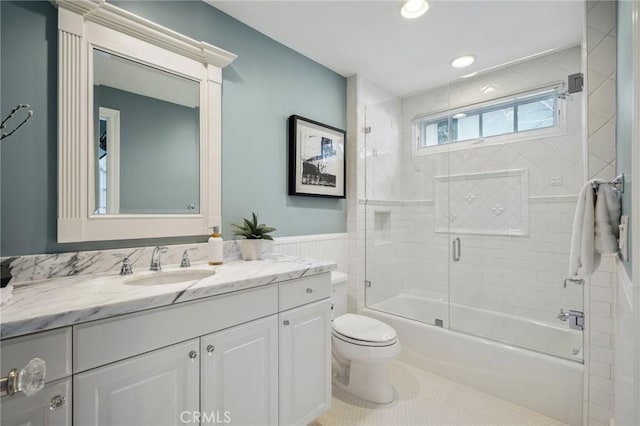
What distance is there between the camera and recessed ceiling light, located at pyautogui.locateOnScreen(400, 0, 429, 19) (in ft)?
5.48

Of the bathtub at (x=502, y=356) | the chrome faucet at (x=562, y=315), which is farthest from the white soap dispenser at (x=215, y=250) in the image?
the chrome faucet at (x=562, y=315)

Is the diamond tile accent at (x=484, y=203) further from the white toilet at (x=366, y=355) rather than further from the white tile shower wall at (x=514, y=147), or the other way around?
the white toilet at (x=366, y=355)

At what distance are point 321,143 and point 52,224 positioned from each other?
1.73 metres

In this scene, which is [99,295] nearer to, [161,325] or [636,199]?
[161,325]

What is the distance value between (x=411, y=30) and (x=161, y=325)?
2.25 metres

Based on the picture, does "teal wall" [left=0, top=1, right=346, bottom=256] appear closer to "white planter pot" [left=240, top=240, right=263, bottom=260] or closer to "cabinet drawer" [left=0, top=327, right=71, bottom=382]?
"white planter pot" [left=240, top=240, right=263, bottom=260]

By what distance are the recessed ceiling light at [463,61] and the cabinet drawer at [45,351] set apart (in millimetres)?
2868

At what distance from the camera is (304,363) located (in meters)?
1.44

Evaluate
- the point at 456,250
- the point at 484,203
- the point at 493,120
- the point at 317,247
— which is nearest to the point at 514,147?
the point at 493,120

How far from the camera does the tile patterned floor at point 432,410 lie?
5.41 feet

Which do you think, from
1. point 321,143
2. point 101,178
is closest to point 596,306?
point 321,143

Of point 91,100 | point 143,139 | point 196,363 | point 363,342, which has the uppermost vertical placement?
point 91,100

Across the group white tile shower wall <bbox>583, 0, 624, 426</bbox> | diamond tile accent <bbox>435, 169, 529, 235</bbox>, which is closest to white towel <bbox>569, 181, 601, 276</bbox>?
white tile shower wall <bbox>583, 0, 624, 426</bbox>

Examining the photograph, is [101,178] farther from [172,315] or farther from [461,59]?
[461,59]
